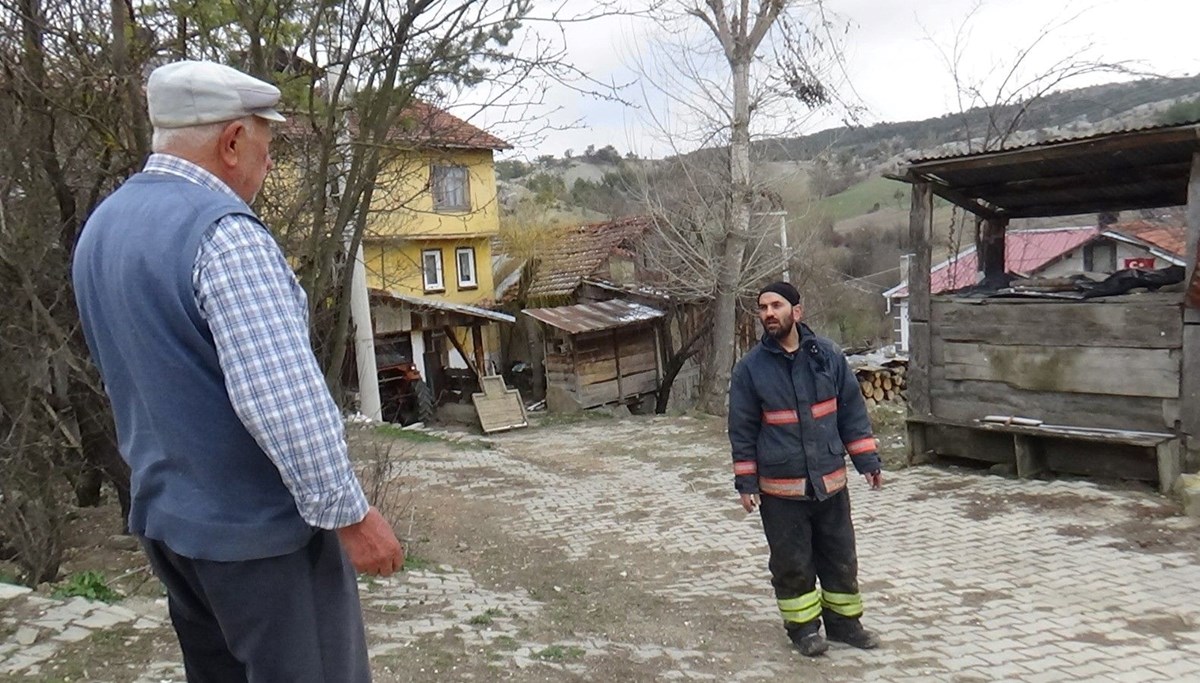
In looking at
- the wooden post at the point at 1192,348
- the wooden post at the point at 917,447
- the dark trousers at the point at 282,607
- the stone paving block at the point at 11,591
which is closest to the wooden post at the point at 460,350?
the wooden post at the point at 917,447

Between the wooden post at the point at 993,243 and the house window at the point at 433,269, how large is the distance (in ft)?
70.1

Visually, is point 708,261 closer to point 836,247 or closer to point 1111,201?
point 1111,201

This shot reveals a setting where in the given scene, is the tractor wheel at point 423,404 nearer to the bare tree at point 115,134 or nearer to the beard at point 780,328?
the bare tree at point 115,134

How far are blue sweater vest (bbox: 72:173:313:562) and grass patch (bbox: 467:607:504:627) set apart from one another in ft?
10.5

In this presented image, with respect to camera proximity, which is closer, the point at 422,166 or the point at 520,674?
the point at 520,674

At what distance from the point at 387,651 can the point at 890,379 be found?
749 inches

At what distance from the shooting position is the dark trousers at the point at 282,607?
2.22m

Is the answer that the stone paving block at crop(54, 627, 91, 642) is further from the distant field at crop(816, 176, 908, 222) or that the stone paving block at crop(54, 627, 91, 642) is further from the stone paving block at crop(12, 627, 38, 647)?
the distant field at crop(816, 176, 908, 222)

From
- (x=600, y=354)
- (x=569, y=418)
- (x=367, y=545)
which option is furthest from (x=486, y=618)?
(x=600, y=354)

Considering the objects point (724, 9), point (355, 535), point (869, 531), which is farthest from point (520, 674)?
point (724, 9)

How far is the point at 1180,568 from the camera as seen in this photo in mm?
6348

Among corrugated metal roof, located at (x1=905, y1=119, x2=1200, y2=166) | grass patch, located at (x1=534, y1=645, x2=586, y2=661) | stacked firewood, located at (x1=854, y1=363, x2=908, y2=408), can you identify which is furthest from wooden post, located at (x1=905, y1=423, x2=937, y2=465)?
stacked firewood, located at (x1=854, y1=363, x2=908, y2=408)

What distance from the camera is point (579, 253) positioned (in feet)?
102

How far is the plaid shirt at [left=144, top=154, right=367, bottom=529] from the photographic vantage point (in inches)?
81.1
